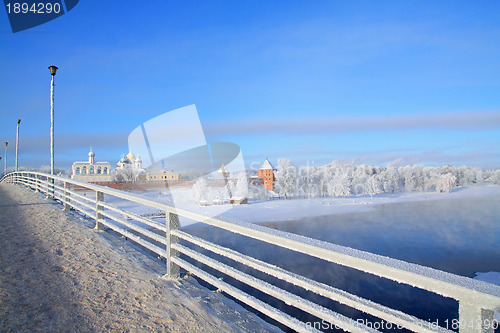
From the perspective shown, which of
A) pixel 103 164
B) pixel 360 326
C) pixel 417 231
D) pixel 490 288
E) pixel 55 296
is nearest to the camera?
pixel 490 288

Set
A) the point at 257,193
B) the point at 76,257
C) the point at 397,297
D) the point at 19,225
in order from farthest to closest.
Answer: the point at 257,193, the point at 397,297, the point at 19,225, the point at 76,257

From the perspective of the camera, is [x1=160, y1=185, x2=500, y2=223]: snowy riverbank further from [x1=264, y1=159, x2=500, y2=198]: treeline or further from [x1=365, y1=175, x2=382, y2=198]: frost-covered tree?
[x1=365, y1=175, x2=382, y2=198]: frost-covered tree

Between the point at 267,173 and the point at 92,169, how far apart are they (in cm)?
4201

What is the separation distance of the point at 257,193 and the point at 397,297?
181ft

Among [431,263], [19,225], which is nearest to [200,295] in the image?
[19,225]

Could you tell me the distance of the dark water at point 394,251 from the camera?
13164 millimetres

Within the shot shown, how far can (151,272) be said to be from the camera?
4.40 meters

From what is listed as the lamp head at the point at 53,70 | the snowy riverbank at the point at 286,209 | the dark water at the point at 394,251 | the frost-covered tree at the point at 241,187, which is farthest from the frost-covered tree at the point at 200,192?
the lamp head at the point at 53,70

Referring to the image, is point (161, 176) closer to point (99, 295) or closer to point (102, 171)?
point (102, 171)

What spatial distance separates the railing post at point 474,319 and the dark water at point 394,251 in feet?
15.4

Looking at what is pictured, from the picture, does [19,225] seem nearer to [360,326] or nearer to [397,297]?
[360,326]

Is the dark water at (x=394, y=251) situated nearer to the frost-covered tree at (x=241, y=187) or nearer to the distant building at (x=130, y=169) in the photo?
the frost-covered tree at (x=241, y=187)

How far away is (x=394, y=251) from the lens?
2145 cm

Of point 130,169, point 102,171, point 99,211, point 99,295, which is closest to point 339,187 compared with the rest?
point 130,169
